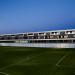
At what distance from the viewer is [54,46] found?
235 feet

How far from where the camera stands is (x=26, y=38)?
9438 cm

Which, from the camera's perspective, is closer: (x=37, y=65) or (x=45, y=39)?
(x=37, y=65)

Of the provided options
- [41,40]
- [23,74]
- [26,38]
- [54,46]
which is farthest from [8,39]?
[23,74]

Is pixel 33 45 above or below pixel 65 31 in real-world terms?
below

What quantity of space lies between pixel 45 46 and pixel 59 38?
1294 cm

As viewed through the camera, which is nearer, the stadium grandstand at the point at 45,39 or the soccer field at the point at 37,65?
the soccer field at the point at 37,65

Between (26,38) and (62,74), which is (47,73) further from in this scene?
(26,38)

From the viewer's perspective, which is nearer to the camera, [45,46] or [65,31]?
[45,46]

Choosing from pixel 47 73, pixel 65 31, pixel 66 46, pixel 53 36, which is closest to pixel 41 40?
pixel 53 36

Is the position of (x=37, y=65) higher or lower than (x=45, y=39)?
higher

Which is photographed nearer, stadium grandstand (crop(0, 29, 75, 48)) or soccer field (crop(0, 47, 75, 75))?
soccer field (crop(0, 47, 75, 75))

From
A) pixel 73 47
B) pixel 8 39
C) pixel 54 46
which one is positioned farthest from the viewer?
pixel 8 39

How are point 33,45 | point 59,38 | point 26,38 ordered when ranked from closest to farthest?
point 33,45
point 59,38
point 26,38

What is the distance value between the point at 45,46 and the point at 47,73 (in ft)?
160
